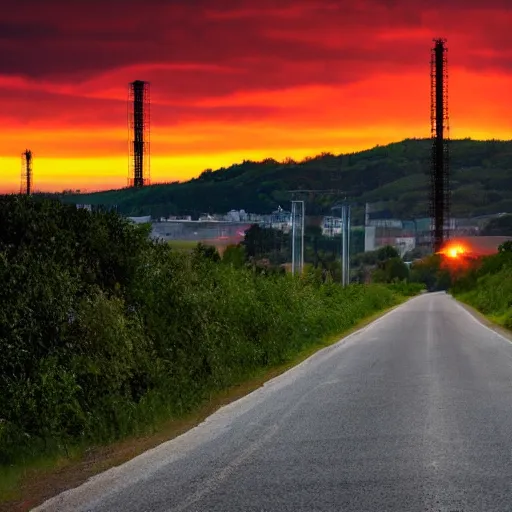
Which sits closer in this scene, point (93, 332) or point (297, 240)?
point (93, 332)

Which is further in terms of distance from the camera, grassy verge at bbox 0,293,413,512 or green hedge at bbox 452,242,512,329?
green hedge at bbox 452,242,512,329

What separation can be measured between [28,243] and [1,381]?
2.62 metres

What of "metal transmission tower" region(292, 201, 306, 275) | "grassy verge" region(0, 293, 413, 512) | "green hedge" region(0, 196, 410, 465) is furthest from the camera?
"metal transmission tower" region(292, 201, 306, 275)

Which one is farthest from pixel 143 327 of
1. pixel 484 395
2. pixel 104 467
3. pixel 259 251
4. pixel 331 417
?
pixel 259 251

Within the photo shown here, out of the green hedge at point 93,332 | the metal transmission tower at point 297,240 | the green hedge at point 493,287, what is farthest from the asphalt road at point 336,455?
the metal transmission tower at point 297,240

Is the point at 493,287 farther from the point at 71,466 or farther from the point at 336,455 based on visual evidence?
the point at 71,466

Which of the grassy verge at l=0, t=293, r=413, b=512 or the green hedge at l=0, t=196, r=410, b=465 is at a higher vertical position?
the green hedge at l=0, t=196, r=410, b=465

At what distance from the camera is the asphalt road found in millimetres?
8664

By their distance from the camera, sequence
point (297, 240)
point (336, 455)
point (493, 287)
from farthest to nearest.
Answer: point (297, 240) < point (493, 287) < point (336, 455)

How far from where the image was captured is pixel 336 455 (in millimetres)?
10812

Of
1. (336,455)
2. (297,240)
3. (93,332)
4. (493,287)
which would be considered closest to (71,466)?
(93,332)

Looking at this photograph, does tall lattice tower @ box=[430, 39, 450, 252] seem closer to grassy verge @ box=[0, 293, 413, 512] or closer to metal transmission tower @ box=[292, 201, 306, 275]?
metal transmission tower @ box=[292, 201, 306, 275]

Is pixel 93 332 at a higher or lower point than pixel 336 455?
higher

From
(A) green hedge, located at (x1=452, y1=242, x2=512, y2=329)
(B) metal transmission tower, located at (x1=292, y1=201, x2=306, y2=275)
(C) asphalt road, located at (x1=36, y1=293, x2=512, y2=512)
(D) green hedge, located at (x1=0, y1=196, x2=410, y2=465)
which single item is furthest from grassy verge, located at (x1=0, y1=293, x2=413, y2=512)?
(B) metal transmission tower, located at (x1=292, y1=201, x2=306, y2=275)
